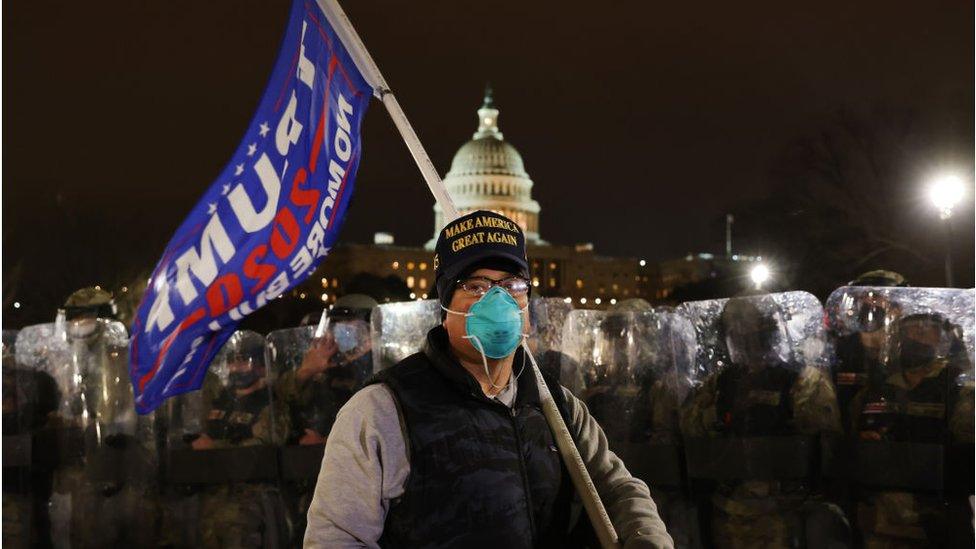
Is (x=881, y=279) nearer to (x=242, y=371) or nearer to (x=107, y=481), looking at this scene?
(x=242, y=371)

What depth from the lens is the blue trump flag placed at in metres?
4.27

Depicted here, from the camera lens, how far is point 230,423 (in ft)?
24.3

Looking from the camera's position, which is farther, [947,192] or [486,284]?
[947,192]

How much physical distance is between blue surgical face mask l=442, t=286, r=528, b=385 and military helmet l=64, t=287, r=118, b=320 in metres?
6.54

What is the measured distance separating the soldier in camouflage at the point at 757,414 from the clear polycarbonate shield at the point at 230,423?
2.80 m

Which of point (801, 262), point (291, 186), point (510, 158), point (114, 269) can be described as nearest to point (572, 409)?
point (291, 186)

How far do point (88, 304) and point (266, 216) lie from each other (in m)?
4.74

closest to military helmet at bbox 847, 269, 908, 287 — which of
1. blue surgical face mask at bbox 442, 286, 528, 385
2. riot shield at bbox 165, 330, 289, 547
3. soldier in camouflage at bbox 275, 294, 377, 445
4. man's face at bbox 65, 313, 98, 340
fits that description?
soldier in camouflage at bbox 275, 294, 377, 445

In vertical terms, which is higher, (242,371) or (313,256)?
(313,256)

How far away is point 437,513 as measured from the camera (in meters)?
2.51

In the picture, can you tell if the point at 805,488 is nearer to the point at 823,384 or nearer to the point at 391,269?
the point at 823,384

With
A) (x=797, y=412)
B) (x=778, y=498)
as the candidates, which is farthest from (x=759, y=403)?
(x=778, y=498)

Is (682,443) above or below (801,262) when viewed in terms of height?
below

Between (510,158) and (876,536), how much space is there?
3734 inches
